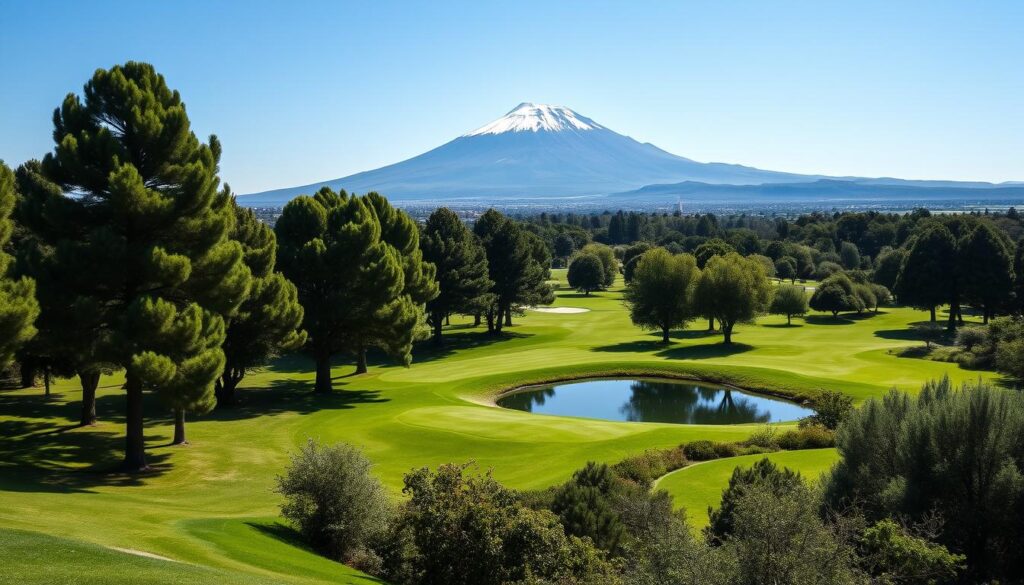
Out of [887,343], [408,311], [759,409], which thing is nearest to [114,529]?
[408,311]

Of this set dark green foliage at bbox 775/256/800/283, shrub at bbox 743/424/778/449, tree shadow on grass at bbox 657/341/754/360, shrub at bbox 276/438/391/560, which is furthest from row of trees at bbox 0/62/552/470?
dark green foliage at bbox 775/256/800/283

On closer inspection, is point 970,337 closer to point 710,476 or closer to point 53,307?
point 710,476

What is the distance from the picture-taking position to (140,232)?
85.7 ft

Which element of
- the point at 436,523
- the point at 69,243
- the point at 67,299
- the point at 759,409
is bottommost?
the point at 759,409

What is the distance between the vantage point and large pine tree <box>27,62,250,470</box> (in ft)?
81.6

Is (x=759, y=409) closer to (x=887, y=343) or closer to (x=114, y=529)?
(x=887, y=343)

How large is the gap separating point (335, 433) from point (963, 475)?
24.5m

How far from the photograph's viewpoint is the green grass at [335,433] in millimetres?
17422

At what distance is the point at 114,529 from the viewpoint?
17.3 m

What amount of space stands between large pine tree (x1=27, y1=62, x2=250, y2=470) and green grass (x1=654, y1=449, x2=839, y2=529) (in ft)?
50.4

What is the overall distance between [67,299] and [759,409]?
114ft

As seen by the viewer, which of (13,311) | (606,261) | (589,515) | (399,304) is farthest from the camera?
(606,261)

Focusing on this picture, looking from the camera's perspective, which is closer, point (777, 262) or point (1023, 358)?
point (1023, 358)

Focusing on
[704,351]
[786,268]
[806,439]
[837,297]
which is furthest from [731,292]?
[786,268]
